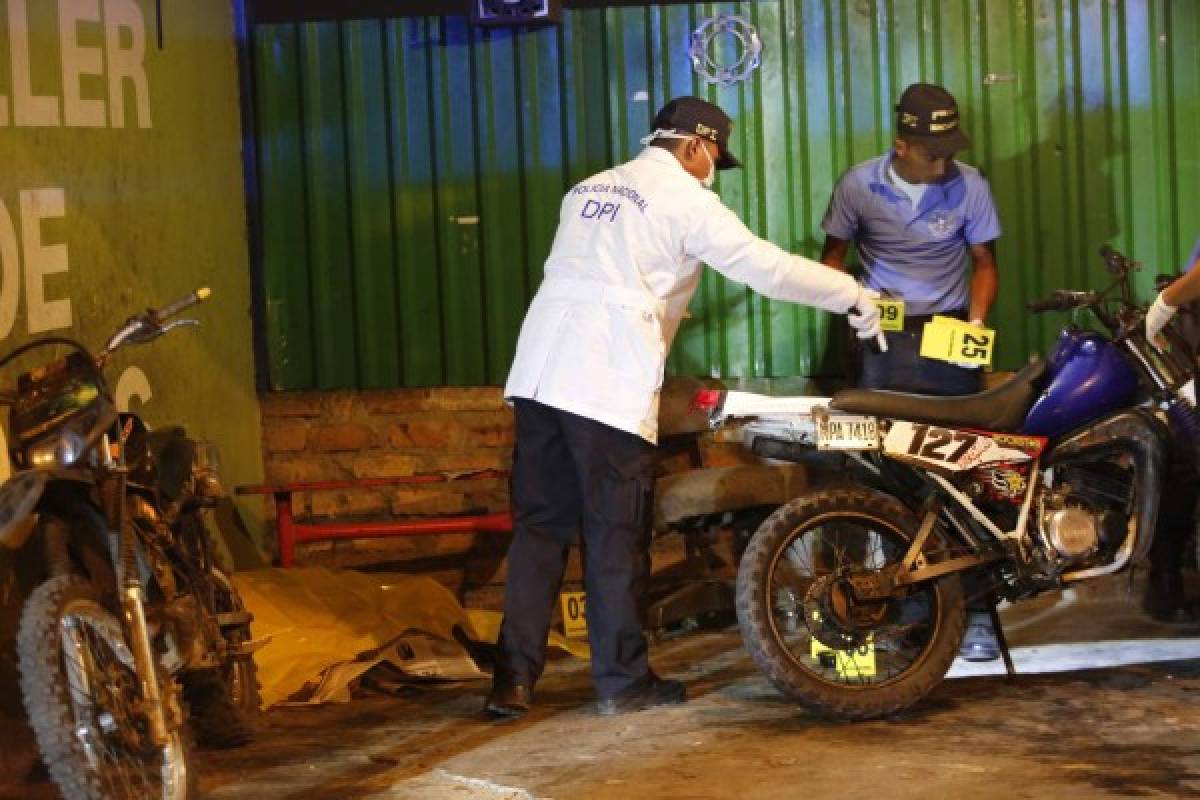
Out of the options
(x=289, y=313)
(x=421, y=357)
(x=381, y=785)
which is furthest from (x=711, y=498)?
(x=381, y=785)

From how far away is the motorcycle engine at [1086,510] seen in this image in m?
7.07

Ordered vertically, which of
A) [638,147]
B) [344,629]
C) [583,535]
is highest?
[638,147]

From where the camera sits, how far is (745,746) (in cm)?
661

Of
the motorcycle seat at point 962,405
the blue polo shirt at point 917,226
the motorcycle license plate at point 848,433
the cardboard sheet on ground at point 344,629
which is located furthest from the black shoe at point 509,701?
the blue polo shirt at point 917,226

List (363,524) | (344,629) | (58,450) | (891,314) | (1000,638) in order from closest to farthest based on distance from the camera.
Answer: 1. (58,450)
2. (1000,638)
3. (891,314)
4. (344,629)
5. (363,524)

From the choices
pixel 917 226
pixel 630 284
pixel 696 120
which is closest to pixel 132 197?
pixel 630 284

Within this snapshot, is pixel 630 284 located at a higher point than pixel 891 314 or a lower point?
higher

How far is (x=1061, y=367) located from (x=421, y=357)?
3501mm

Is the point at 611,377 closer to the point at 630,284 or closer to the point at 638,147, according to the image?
the point at 630,284

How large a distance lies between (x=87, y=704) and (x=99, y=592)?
603mm

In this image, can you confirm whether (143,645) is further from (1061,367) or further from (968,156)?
(968,156)

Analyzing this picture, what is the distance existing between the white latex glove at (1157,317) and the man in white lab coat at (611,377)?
98 cm

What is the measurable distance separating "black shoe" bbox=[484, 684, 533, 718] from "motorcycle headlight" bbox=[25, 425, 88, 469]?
225 centimetres

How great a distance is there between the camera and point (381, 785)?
20.7 ft
